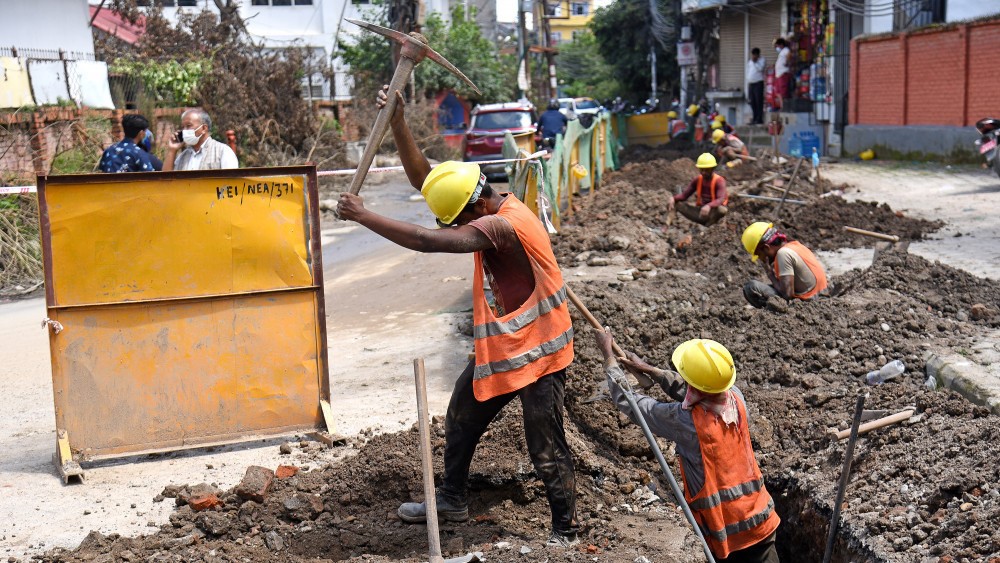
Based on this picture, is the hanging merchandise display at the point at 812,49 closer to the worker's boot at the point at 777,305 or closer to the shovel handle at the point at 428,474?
the worker's boot at the point at 777,305

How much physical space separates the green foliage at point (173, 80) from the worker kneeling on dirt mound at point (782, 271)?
14.8m

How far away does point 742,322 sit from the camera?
835 cm

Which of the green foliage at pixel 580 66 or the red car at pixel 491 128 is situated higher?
the green foliage at pixel 580 66

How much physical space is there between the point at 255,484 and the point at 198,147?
130 inches

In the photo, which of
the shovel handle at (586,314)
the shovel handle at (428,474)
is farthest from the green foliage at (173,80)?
the shovel handle at (428,474)

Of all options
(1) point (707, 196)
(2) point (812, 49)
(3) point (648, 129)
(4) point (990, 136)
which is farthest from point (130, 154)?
(3) point (648, 129)

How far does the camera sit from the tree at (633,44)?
40.4 meters

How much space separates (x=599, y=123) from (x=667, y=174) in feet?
5.56

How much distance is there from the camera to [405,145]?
4953 mm

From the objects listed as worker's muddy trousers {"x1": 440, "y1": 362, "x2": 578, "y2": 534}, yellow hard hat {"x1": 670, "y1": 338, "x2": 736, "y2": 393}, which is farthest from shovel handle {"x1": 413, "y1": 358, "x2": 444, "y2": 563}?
yellow hard hat {"x1": 670, "y1": 338, "x2": 736, "y2": 393}

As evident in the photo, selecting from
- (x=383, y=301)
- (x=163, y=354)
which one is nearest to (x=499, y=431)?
(x=163, y=354)

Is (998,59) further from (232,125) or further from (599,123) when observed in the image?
(232,125)

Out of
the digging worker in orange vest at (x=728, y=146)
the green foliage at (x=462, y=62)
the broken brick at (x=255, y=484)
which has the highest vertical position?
the green foliage at (x=462, y=62)

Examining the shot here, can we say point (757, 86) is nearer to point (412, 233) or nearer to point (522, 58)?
point (522, 58)
